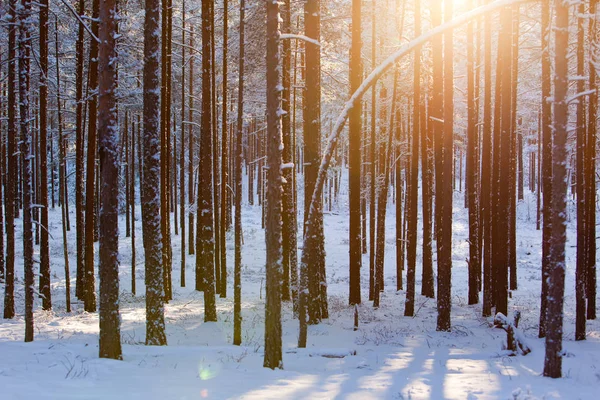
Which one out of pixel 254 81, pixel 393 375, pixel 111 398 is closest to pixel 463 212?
pixel 254 81

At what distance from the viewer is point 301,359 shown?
338 inches

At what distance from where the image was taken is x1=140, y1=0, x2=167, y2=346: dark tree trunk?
9141 millimetres

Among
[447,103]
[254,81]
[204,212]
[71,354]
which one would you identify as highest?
[254,81]

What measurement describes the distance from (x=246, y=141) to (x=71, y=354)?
136 ft

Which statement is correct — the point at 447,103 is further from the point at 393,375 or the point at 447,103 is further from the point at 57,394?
the point at 57,394

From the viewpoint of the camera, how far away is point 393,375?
25.2 feet

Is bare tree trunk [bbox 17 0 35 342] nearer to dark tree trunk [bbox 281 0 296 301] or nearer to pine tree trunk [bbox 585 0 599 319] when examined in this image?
dark tree trunk [bbox 281 0 296 301]

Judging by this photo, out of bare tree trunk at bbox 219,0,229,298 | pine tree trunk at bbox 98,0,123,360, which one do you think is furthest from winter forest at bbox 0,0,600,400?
bare tree trunk at bbox 219,0,229,298

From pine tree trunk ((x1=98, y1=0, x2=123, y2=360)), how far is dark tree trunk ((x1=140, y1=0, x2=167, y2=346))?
113 centimetres

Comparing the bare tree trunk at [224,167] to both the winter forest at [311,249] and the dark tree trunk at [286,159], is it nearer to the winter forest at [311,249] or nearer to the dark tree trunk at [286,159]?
the winter forest at [311,249]

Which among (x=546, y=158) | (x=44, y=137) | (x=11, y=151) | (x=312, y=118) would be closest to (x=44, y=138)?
(x=44, y=137)

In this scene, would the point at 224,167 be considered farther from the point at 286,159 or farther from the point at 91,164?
the point at 91,164

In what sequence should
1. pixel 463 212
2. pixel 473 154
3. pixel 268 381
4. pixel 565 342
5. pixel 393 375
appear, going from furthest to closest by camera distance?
pixel 463 212 < pixel 473 154 < pixel 565 342 < pixel 393 375 < pixel 268 381

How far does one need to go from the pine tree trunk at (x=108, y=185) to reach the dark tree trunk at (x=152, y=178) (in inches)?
44.4
